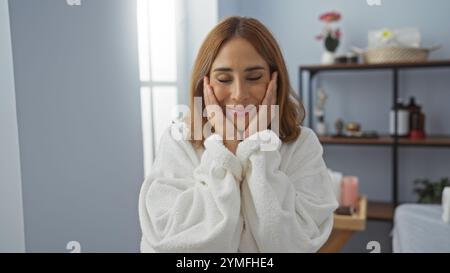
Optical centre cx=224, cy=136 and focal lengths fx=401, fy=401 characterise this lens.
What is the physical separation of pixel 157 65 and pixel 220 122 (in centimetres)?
17

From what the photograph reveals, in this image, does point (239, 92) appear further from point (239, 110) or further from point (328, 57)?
point (328, 57)

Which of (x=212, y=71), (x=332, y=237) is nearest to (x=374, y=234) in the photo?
(x=332, y=237)

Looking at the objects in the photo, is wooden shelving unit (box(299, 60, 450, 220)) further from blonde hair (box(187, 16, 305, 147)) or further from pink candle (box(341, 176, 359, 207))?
→ blonde hair (box(187, 16, 305, 147))

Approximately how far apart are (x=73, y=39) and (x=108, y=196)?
0.73 feet

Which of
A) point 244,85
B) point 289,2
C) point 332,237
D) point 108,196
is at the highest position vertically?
point 289,2

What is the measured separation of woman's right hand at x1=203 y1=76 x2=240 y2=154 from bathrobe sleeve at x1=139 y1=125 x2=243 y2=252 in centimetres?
2

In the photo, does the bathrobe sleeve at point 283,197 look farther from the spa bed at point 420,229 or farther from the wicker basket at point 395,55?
the wicker basket at point 395,55

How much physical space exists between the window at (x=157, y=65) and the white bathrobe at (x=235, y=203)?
88 mm

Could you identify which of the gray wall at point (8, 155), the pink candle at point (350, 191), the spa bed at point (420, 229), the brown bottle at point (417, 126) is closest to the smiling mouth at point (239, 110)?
the gray wall at point (8, 155)

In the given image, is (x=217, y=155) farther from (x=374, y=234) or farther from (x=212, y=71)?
(x=374, y=234)

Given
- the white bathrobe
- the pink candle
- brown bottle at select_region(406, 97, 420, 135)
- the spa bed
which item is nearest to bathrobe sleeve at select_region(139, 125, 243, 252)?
the white bathrobe

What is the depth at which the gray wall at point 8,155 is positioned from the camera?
0.47 meters

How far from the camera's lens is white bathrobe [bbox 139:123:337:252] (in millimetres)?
502

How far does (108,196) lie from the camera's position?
1.89 feet
